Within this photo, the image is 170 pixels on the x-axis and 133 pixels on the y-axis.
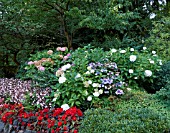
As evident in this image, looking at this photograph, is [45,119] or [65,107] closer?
[45,119]

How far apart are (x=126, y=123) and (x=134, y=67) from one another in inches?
69.1

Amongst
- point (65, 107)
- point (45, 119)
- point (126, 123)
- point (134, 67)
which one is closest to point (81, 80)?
point (65, 107)

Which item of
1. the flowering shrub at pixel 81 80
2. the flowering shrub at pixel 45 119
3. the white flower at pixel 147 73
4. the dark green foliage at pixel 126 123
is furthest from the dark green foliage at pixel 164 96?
the flowering shrub at pixel 45 119

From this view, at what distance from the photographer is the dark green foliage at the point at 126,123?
94.2 inches

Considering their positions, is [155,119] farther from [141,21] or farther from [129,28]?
[141,21]

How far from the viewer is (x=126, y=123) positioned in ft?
8.00

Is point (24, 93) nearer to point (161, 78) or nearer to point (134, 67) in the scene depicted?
point (134, 67)

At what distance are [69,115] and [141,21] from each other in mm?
4859

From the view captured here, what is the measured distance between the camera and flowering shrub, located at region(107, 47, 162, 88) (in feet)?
12.9

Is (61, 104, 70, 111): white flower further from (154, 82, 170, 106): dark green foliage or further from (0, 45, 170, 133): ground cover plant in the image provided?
(154, 82, 170, 106): dark green foliage

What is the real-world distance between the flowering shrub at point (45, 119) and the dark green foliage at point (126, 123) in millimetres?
281

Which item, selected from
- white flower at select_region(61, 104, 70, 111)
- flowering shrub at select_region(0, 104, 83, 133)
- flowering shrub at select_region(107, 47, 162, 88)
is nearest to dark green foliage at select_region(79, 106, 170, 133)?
flowering shrub at select_region(0, 104, 83, 133)

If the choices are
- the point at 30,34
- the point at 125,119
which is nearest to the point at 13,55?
the point at 30,34

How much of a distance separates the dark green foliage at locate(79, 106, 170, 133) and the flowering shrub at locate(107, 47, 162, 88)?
4.35 ft
